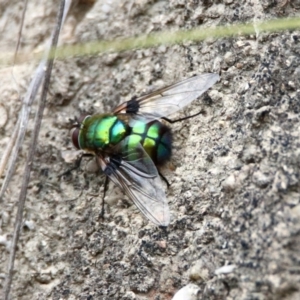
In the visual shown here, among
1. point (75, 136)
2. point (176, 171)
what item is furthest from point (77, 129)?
point (176, 171)

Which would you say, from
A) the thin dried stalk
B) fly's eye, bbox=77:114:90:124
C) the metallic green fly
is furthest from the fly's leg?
the thin dried stalk

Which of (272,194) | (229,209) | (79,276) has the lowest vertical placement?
(79,276)

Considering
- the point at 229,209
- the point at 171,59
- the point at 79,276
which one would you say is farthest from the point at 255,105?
the point at 79,276

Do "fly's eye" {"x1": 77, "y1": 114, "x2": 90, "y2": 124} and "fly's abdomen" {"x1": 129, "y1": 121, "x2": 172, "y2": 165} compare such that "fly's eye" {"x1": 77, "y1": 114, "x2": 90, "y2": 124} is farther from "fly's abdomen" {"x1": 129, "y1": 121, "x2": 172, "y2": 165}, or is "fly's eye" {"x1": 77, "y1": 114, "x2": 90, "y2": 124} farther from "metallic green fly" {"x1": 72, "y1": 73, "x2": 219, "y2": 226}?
"fly's abdomen" {"x1": 129, "y1": 121, "x2": 172, "y2": 165}

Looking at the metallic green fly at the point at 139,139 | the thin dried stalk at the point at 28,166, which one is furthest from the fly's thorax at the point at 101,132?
the thin dried stalk at the point at 28,166

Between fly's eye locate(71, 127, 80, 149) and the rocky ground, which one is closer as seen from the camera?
the rocky ground

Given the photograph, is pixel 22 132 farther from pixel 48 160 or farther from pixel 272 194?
pixel 272 194

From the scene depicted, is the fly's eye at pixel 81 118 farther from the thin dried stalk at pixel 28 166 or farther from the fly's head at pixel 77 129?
the thin dried stalk at pixel 28 166
